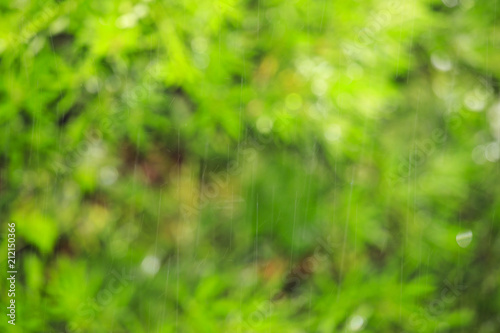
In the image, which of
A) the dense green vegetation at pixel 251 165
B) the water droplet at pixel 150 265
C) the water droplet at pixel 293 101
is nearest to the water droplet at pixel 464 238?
the dense green vegetation at pixel 251 165

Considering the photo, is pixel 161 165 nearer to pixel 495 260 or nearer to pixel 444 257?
pixel 444 257

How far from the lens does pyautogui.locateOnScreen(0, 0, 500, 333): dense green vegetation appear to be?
877mm

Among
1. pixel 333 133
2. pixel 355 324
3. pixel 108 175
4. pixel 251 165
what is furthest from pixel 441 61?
pixel 108 175

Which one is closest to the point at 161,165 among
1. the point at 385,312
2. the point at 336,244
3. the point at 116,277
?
the point at 116,277

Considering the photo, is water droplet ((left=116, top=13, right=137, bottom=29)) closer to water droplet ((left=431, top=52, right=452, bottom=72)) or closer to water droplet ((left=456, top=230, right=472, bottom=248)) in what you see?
water droplet ((left=431, top=52, right=452, bottom=72))

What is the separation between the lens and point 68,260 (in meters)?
0.93

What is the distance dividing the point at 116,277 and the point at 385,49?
2.06 ft

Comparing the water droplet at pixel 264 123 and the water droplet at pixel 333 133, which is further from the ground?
the water droplet at pixel 264 123

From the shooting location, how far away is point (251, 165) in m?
1.00

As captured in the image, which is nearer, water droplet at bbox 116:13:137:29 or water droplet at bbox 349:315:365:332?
water droplet at bbox 116:13:137:29

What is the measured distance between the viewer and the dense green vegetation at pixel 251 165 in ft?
2.88

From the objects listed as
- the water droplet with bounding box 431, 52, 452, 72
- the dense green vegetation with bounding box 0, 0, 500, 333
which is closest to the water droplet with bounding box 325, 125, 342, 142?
the dense green vegetation with bounding box 0, 0, 500, 333

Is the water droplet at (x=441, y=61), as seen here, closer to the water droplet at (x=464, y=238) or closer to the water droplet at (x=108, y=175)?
the water droplet at (x=464, y=238)

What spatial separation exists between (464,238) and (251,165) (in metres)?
0.46
